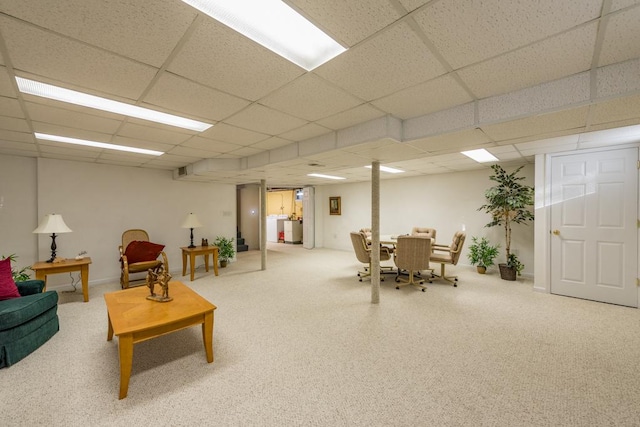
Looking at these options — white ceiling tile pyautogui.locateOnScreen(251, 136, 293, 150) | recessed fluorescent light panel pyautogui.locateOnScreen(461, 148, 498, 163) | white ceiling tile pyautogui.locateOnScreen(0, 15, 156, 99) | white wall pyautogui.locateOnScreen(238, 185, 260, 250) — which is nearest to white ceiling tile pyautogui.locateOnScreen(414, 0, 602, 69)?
white ceiling tile pyautogui.locateOnScreen(0, 15, 156, 99)

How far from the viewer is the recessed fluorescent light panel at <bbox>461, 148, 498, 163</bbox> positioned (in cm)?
426

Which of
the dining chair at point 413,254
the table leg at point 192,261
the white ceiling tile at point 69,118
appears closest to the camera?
the white ceiling tile at point 69,118

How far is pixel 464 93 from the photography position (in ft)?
7.57

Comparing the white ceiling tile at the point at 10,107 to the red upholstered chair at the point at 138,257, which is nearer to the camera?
the white ceiling tile at the point at 10,107

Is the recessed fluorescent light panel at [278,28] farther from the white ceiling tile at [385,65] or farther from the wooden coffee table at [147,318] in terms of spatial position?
the wooden coffee table at [147,318]

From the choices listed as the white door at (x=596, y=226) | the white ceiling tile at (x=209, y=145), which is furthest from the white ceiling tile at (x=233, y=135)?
the white door at (x=596, y=226)

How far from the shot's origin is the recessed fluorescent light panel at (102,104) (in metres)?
2.08

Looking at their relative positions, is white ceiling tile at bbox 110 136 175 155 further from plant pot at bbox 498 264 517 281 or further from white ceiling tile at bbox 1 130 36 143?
plant pot at bbox 498 264 517 281

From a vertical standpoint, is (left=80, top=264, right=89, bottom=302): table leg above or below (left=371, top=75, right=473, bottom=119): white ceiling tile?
below

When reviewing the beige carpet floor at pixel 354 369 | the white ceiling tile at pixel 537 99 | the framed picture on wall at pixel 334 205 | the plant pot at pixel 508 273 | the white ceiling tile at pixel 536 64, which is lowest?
the beige carpet floor at pixel 354 369

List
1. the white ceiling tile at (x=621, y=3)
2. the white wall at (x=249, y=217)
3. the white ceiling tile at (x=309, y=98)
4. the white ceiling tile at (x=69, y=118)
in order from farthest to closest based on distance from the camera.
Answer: the white wall at (x=249, y=217)
the white ceiling tile at (x=69, y=118)
the white ceiling tile at (x=309, y=98)
the white ceiling tile at (x=621, y=3)

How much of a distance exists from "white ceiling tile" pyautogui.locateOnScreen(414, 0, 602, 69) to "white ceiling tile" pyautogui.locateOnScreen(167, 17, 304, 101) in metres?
0.91

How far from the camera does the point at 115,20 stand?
1361 millimetres

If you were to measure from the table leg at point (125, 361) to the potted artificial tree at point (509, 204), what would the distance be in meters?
5.91
